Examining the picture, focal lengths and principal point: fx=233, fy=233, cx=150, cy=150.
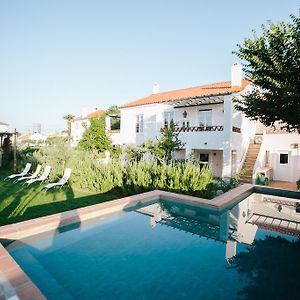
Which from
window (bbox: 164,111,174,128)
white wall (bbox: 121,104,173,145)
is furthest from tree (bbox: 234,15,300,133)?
white wall (bbox: 121,104,173,145)

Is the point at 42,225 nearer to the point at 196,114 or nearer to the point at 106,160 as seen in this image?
the point at 106,160

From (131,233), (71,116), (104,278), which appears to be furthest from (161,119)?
(71,116)

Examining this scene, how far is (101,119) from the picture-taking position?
967 inches

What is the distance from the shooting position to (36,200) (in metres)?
10.4

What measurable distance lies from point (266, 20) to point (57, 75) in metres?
18.0

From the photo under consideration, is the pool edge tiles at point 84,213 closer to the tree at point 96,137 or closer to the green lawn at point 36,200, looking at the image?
the green lawn at point 36,200

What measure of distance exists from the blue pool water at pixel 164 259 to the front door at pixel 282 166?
17.6m

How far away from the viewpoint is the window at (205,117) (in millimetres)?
22225

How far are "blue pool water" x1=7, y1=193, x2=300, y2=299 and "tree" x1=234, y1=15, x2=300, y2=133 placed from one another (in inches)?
220

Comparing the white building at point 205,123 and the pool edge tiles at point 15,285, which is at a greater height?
the white building at point 205,123

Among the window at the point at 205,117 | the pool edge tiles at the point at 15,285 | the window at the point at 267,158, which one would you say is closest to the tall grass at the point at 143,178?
the pool edge tiles at the point at 15,285

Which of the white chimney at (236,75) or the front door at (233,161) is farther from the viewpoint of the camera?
the white chimney at (236,75)

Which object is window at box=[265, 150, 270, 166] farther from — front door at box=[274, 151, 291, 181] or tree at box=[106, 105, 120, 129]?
tree at box=[106, 105, 120, 129]

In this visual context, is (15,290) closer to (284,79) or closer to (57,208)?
(57,208)
